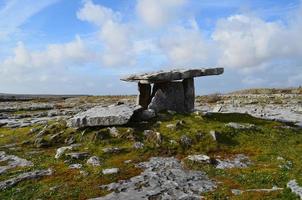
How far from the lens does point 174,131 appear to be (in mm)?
Result: 38094

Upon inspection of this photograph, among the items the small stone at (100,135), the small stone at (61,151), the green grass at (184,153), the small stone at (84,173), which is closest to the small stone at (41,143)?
the green grass at (184,153)

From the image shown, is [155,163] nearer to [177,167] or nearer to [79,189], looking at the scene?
[177,167]

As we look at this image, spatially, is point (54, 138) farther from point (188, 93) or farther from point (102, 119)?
point (188, 93)

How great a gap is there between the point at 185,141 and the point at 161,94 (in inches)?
454

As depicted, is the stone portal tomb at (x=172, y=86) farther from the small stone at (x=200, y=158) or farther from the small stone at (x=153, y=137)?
the small stone at (x=200, y=158)

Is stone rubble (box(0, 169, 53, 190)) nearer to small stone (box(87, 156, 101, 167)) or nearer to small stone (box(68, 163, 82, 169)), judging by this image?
small stone (box(68, 163, 82, 169))

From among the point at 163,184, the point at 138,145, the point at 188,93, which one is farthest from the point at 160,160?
the point at 188,93

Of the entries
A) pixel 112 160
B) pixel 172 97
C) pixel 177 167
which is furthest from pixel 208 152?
pixel 172 97

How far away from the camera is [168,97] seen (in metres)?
47.1

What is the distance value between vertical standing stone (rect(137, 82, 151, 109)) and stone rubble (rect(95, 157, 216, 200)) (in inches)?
774

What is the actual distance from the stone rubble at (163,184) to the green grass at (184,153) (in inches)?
31.4

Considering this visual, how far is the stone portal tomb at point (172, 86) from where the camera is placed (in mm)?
45719

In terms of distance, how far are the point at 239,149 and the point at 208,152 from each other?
2.82 m

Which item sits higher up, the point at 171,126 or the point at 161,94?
the point at 161,94
